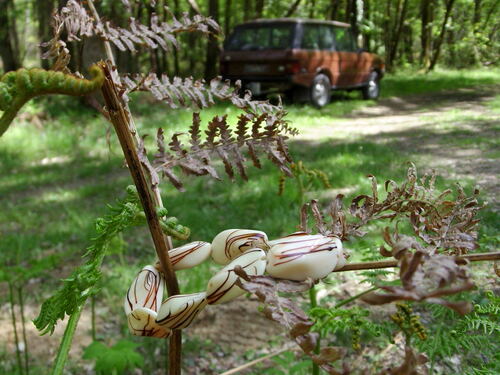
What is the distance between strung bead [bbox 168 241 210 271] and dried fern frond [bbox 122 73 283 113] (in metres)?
0.27

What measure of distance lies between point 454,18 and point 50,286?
45.5 ft

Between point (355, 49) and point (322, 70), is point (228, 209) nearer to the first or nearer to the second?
point (322, 70)

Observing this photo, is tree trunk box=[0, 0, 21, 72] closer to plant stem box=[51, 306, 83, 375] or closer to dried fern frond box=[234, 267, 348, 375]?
plant stem box=[51, 306, 83, 375]

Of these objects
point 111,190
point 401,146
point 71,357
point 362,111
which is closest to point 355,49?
point 362,111

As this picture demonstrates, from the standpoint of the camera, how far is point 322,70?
11289mm

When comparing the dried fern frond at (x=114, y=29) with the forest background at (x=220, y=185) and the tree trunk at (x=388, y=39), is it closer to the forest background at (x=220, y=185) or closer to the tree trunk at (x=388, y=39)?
the forest background at (x=220, y=185)

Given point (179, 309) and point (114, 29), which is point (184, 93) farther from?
point (179, 309)

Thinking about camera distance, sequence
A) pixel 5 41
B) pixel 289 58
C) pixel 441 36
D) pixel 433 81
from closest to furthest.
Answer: pixel 289 58 < pixel 433 81 < pixel 5 41 < pixel 441 36

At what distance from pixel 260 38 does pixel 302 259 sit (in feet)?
A: 35.5

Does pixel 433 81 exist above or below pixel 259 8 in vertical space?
below

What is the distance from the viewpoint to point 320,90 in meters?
11.0

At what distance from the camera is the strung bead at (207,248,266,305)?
63cm

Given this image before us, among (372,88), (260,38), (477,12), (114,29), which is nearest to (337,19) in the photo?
(372,88)

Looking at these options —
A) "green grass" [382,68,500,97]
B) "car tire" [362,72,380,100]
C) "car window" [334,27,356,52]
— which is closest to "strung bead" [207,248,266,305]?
"green grass" [382,68,500,97]
